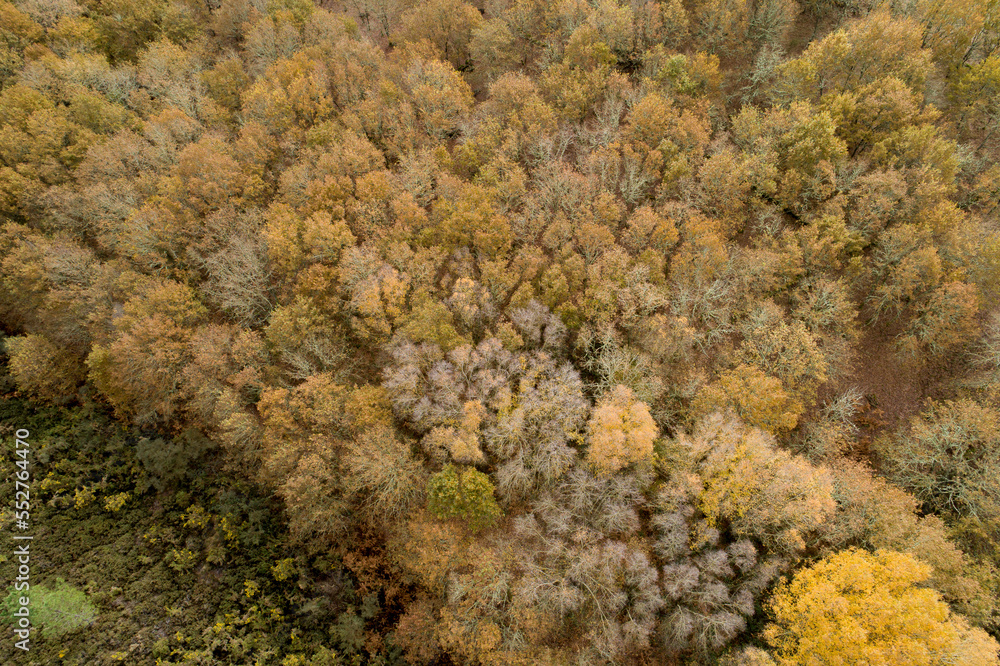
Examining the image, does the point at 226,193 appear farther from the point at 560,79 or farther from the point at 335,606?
the point at 335,606

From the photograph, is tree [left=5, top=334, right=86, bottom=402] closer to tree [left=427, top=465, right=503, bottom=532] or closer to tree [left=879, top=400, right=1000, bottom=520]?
tree [left=427, top=465, right=503, bottom=532]

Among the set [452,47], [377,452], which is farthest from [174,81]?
[377,452]

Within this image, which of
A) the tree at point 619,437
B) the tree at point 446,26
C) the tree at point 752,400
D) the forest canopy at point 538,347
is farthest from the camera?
the tree at point 446,26

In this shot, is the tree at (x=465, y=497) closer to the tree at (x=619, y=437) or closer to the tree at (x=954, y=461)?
the tree at (x=619, y=437)

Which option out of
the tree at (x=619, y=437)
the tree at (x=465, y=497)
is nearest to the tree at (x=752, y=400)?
the tree at (x=619, y=437)

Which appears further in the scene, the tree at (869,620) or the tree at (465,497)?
the tree at (465,497)

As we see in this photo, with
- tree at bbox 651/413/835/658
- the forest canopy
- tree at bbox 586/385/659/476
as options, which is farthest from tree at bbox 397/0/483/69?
tree at bbox 651/413/835/658

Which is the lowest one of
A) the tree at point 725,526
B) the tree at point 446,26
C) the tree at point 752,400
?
the tree at point 725,526
